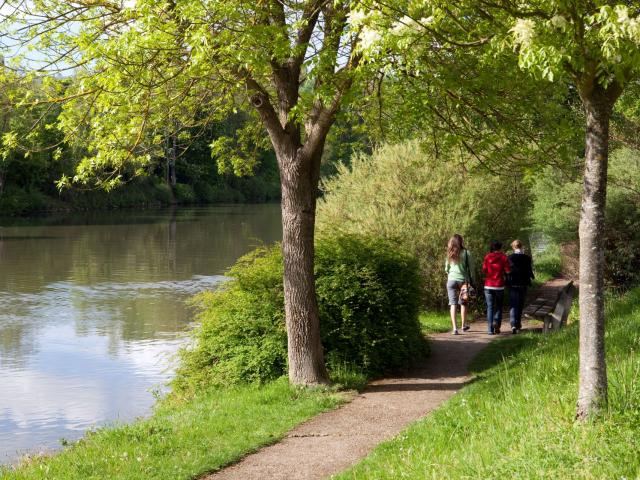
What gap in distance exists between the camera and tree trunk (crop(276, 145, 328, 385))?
35.1 ft

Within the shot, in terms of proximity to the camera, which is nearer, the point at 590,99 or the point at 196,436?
the point at 590,99

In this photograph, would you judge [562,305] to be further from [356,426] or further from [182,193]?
[182,193]

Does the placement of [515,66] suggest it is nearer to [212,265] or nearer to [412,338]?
[412,338]

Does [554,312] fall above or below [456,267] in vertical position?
below

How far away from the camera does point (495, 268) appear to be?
1503 cm

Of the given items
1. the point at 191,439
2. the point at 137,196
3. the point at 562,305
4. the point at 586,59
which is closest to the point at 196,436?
the point at 191,439

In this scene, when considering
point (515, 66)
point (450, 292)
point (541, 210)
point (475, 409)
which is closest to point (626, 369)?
point (475, 409)

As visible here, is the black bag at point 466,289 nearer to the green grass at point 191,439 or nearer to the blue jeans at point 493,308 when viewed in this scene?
the blue jeans at point 493,308

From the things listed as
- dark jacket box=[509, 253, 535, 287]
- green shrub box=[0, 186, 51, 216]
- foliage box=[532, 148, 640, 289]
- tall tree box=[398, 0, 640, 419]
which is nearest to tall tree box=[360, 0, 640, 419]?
tall tree box=[398, 0, 640, 419]

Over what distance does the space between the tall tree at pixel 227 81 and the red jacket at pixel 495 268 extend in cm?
528

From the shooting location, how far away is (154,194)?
7988 cm

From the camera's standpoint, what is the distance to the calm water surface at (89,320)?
13523 mm

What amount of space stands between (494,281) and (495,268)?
0.27 meters

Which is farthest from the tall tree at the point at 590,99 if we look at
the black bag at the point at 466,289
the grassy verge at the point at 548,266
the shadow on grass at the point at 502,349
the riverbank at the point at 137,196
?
the riverbank at the point at 137,196
